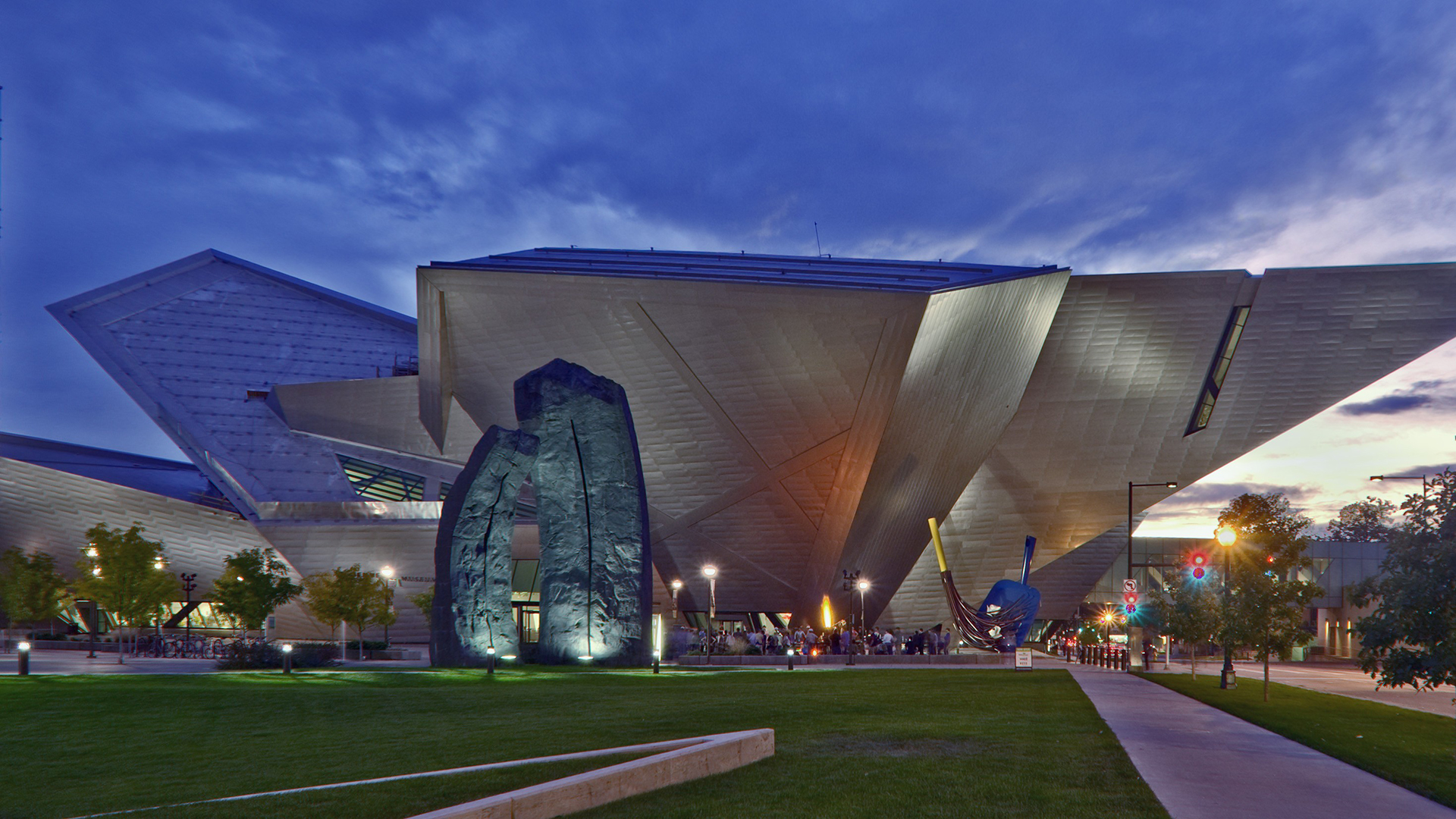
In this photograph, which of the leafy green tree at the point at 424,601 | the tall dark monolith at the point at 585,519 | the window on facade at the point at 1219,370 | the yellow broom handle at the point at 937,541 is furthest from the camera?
the yellow broom handle at the point at 937,541

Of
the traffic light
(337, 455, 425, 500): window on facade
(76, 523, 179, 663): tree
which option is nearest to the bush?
(76, 523, 179, 663): tree

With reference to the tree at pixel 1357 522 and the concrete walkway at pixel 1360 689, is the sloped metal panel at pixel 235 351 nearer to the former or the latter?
the concrete walkway at pixel 1360 689

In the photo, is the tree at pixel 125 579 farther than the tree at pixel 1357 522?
No

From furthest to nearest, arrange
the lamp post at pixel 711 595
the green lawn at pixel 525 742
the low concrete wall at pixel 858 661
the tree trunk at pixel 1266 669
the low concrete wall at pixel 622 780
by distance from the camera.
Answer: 1. the lamp post at pixel 711 595
2. the low concrete wall at pixel 858 661
3. the tree trunk at pixel 1266 669
4. the green lawn at pixel 525 742
5. the low concrete wall at pixel 622 780

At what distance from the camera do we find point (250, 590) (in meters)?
34.6

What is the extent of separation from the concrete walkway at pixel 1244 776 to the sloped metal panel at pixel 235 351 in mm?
35002

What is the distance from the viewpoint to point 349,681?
793 inches

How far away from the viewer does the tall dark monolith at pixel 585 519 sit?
25438mm

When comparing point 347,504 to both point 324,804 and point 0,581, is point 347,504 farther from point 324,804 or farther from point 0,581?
point 324,804

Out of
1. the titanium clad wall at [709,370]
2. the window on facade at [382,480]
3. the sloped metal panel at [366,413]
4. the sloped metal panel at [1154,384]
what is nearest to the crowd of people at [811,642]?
the titanium clad wall at [709,370]

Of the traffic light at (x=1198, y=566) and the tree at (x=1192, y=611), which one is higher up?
the traffic light at (x=1198, y=566)

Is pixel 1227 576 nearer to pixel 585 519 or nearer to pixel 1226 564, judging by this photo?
pixel 1226 564

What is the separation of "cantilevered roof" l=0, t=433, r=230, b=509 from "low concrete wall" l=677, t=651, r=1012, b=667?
2402 cm

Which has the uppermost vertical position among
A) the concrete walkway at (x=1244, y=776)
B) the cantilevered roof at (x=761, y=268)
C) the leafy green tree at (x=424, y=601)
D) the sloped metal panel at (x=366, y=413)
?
the cantilevered roof at (x=761, y=268)
